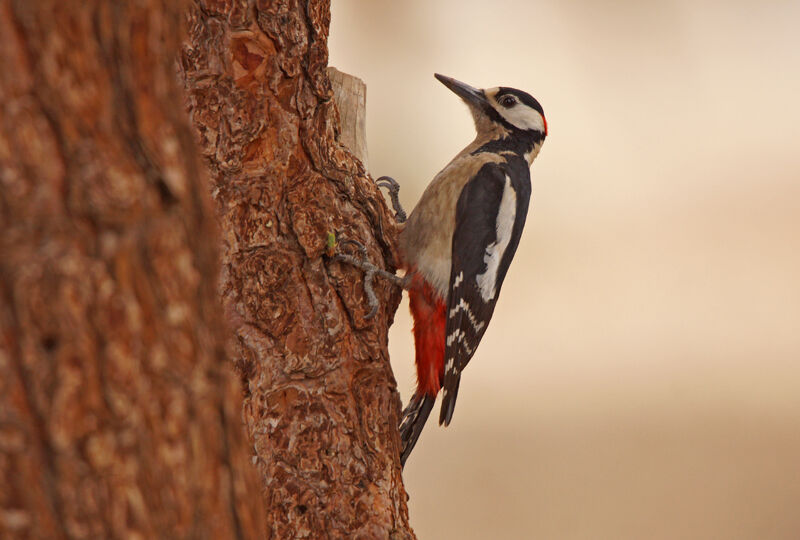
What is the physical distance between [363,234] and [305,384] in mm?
469

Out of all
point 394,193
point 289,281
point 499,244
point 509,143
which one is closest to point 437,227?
point 499,244

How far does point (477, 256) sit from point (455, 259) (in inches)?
3.8

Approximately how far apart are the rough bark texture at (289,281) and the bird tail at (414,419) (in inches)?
12.4

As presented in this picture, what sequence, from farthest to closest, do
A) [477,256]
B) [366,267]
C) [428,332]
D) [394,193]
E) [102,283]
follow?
1. [394,193]
2. [477,256]
3. [428,332]
4. [366,267]
5. [102,283]

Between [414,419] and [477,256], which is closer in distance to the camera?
[414,419]

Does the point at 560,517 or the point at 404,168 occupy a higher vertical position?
the point at 404,168

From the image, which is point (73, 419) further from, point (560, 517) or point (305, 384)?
point (560, 517)

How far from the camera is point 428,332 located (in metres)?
2.68

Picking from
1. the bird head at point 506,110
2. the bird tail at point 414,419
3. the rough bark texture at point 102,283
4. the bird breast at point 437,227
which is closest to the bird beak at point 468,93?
the bird head at point 506,110

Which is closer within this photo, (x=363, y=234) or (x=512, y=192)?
(x=363, y=234)

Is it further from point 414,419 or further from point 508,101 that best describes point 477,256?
point 508,101

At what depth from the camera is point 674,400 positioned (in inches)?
238

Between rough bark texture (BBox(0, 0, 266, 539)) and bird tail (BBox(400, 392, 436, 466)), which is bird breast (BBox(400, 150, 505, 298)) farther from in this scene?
rough bark texture (BBox(0, 0, 266, 539))

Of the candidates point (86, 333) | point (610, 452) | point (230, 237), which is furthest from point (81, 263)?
point (610, 452)
